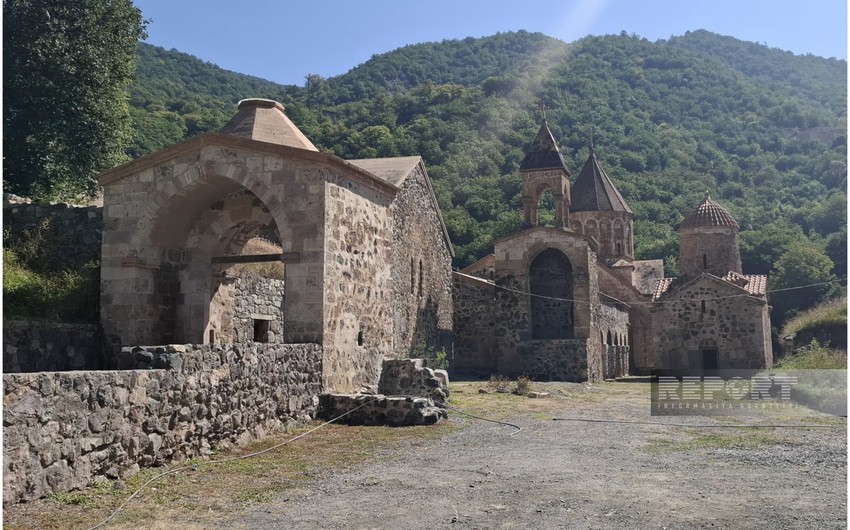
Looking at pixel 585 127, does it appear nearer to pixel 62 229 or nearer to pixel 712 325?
pixel 712 325

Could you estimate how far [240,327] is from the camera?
15.4 metres

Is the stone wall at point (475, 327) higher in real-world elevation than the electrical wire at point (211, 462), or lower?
higher

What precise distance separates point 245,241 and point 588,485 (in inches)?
392

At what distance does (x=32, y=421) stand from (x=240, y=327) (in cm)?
949

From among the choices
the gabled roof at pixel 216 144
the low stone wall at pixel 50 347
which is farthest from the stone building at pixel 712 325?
the low stone wall at pixel 50 347

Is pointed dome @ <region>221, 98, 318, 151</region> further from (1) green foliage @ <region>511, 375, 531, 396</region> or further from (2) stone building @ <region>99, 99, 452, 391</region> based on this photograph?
(1) green foliage @ <region>511, 375, 531, 396</region>

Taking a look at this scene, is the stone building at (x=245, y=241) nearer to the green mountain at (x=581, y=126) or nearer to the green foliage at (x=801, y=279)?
the green mountain at (x=581, y=126)

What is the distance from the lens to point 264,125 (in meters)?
14.5

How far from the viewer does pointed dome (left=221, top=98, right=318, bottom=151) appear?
14.2 m

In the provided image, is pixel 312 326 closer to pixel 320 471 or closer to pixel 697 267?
pixel 320 471

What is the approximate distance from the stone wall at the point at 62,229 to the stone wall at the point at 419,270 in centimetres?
622

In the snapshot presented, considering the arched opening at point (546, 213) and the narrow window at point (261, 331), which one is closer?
the narrow window at point (261, 331)

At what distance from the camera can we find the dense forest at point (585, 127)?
54781 millimetres

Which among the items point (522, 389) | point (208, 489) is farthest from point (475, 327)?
point (208, 489)
